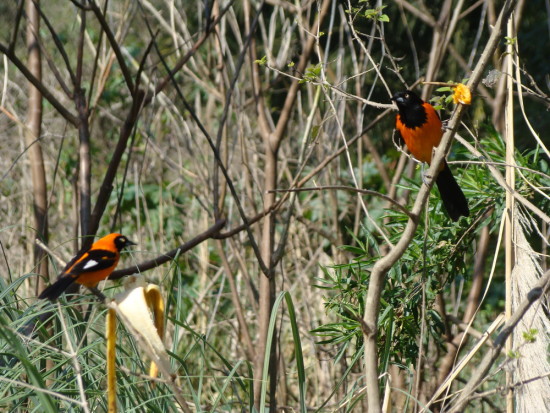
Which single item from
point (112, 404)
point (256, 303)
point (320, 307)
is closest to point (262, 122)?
point (256, 303)

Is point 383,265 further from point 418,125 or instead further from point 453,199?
point 418,125

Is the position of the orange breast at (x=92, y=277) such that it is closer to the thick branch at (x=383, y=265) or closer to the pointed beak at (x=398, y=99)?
the pointed beak at (x=398, y=99)

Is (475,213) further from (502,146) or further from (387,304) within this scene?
(387,304)

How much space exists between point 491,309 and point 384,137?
5.06 ft

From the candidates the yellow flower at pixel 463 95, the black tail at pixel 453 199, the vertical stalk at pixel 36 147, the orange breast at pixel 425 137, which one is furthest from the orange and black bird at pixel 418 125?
the yellow flower at pixel 463 95

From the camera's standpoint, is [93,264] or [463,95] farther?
[93,264]

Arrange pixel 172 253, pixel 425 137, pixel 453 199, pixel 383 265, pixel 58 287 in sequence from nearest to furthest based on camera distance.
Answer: pixel 383 265 → pixel 453 199 → pixel 58 287 → pixel 172 253 → pixel 425 137

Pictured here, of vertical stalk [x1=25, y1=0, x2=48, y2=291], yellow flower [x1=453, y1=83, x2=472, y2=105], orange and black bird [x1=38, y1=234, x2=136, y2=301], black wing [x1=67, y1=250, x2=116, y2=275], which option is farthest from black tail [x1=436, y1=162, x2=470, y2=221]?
vertical stalk [x1=25, y1=0, x2=48, y2=291]

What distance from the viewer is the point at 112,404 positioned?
54.3 inches

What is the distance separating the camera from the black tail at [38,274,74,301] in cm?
253

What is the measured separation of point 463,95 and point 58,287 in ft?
5.60

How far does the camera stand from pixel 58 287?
106 inches

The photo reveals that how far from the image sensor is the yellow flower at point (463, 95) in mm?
1521

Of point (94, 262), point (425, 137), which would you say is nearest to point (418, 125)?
point (425, 137)
